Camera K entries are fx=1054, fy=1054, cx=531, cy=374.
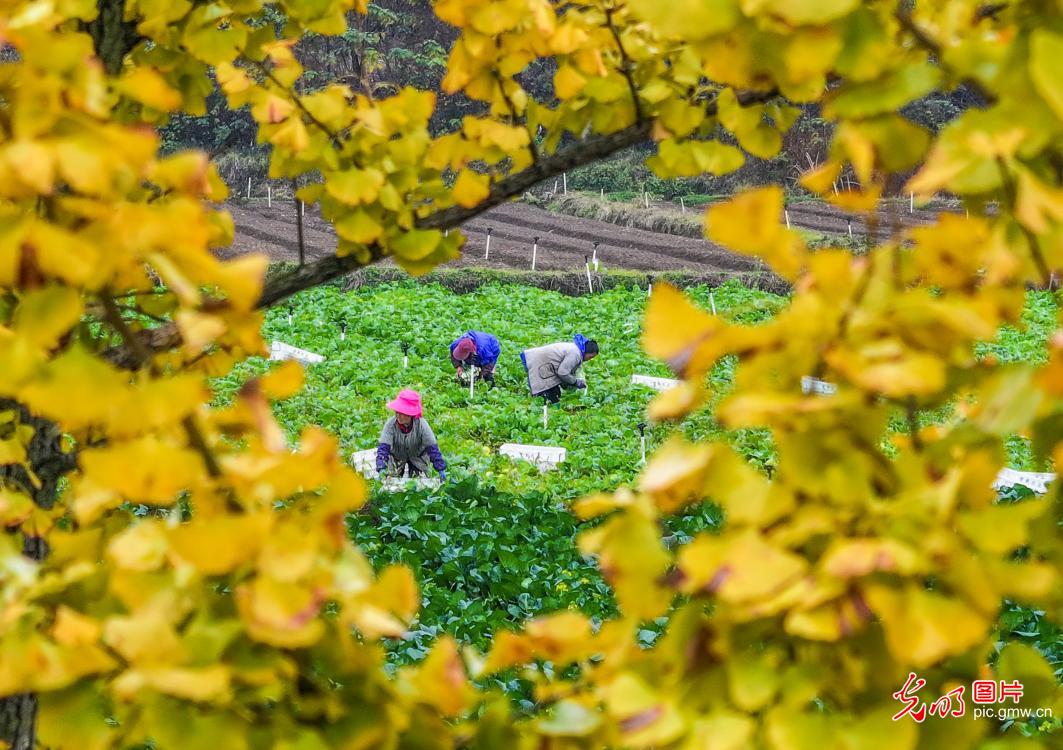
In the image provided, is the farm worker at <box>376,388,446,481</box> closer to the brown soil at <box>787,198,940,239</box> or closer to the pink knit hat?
the pink knit hat

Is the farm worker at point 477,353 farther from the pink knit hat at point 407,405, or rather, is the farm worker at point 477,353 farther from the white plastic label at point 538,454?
the pink knit hat at point 407,405

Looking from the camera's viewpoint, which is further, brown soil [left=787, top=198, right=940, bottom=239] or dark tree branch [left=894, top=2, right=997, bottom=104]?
brown soil [left=787, top=198, right=940, bottom=239]

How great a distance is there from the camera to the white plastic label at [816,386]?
91 cm

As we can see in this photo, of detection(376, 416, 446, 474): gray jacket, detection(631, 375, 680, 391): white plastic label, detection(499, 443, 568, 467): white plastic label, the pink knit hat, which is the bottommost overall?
detection(631, 375, 680, 391): white plastic label

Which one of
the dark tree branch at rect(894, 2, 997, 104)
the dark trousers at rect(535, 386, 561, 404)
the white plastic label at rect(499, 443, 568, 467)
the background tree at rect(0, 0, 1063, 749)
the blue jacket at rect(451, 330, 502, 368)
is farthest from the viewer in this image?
the blue jacket at rect(451, 330, 502, 368)

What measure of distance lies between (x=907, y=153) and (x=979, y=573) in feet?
1.39

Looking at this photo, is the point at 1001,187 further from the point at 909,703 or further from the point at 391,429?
the point at 391,429

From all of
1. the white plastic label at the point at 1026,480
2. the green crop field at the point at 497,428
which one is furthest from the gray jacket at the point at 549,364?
the white plastic label at the point at 1026,480

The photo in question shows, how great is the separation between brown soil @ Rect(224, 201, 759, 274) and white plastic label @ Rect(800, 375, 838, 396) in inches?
783

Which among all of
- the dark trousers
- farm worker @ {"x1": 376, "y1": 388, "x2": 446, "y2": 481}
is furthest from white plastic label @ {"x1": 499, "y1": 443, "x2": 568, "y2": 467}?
the dark trousers

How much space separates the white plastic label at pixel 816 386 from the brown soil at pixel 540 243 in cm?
1988

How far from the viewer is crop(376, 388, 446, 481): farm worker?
8.83 metres

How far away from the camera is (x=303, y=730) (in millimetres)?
943

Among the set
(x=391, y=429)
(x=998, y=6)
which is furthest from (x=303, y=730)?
(x=391, y=429)
